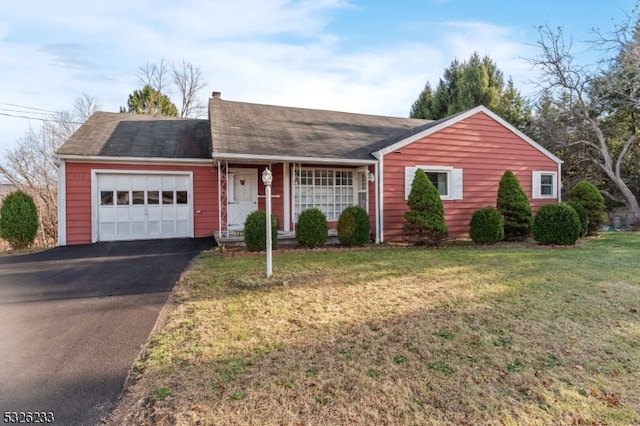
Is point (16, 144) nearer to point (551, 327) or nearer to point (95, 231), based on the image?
point (95, 231)

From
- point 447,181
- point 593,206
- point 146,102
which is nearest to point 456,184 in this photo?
point 447,181

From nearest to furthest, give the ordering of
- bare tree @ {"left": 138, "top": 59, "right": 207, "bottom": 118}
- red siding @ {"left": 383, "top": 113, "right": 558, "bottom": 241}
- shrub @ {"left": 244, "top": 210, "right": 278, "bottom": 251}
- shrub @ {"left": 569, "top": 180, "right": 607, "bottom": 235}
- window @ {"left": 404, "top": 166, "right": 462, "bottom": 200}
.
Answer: shrub @ {"left": 244, "top": 210, "right": 278, "bottom": 251} → red siding @ {"left": 383, "top": 113, "right": 558, "bottom": 241} → window @ {"left": 404, "top": 166, "right": 462, "bottom": 200} → shrub @ {"left": 569, "top": 180, "right": 607, "bottom": 235} → bare tree @ {"left": 138, "top": 59, "right": 207, "bottom": 118}

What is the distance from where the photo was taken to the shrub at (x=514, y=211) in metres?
10.2

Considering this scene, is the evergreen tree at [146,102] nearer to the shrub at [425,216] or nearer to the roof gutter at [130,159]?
the roof gutter at [130,159]

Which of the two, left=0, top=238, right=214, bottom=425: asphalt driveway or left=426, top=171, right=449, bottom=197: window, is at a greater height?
left=426, top=171, right=449, bottom=197: window

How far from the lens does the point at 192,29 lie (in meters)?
11.6

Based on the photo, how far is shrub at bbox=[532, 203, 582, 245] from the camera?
9.27 metres

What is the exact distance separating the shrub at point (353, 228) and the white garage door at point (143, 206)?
202 inches

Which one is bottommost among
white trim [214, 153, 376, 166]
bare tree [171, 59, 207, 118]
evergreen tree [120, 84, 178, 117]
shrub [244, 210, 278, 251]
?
shrub [244, 210, 278, 251]

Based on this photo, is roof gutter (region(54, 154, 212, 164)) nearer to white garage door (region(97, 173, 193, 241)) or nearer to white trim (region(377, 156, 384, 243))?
white garage door (region(97, 173, 193, 241))

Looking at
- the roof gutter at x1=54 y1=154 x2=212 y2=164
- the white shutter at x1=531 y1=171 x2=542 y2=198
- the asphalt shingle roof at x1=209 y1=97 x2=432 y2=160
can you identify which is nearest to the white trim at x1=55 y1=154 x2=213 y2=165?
the roof gutter at x1=54 y1=154 x2=212 y2=164

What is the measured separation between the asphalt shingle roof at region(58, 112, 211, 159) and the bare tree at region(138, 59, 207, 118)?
1410 centimetres

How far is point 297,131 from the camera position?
11.6 metres

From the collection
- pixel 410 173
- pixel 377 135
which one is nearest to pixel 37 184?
pixel 377 135
